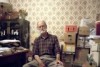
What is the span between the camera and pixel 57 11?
5262 mm

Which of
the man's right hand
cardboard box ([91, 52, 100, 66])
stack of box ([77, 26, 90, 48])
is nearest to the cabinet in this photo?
the man's right hand

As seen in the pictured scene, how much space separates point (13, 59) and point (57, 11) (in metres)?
2.14

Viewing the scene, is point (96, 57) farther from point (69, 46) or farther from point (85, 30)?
point (69, 46)

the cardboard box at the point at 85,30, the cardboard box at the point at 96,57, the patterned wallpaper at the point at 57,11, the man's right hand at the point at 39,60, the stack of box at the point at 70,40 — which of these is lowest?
the man's right hand at the point at 39,60

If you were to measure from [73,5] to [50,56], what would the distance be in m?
1.82

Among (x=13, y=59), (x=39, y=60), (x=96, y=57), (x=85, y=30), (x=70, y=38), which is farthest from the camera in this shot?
(x=70, y=38)

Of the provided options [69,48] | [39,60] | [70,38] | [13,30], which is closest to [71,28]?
[70,38]

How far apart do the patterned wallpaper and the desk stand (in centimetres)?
161

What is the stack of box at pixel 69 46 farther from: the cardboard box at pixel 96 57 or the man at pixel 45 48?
the cardboard box at pixel 96 57

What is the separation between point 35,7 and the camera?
540 centimetres

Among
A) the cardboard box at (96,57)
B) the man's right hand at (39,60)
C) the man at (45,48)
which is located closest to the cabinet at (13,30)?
the man at (45,48)

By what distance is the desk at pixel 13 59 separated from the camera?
11.1ft

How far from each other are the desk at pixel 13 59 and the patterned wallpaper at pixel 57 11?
1.61m

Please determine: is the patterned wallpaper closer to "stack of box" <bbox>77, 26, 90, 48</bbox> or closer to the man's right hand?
"stack of box" <bbox>77, 26, 90, 48</bbox>
